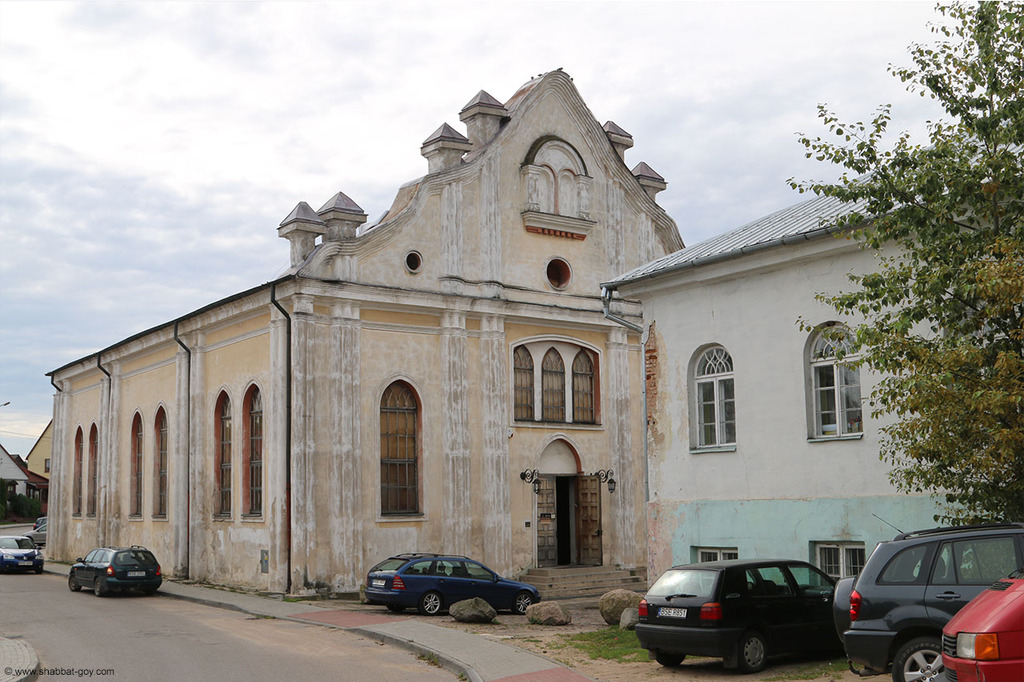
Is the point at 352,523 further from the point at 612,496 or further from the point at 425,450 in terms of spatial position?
the point at 612,496

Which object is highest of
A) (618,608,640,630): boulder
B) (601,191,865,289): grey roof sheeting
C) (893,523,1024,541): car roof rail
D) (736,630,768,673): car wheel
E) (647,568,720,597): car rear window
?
(601,191,865,289): grey roof sheeting

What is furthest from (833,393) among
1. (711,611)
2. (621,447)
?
(621,447)

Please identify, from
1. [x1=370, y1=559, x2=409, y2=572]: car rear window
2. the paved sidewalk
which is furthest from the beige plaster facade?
[x1=370, y1=559, x2=409, y2=572]: car rear window

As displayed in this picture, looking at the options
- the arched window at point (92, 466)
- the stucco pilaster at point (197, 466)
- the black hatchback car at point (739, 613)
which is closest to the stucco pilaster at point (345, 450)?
the stucco pilaster at point (197, 466)

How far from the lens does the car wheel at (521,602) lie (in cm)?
2252

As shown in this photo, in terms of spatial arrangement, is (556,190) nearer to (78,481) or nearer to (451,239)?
(451,239)

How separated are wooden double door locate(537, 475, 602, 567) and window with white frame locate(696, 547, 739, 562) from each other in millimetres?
11659

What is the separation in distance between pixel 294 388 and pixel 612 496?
10122 millimetres

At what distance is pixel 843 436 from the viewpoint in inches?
615

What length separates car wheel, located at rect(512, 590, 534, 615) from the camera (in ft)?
73.9

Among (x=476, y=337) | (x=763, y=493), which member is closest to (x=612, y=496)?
(x=476, y=337)

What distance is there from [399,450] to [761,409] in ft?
39.8

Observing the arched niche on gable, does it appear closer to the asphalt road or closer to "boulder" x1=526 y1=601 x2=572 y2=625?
"boulder" x1=526 y1=601 x2=572 y2=625

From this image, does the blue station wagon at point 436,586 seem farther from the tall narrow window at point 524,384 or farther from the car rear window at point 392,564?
the tall narrow window at point 524,384
